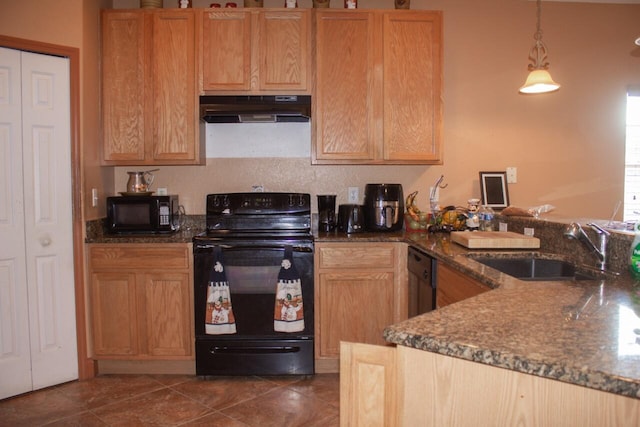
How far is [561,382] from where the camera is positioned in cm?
83

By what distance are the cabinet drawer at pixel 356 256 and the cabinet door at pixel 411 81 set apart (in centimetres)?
68

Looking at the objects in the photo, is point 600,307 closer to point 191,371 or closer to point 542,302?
point 542,302

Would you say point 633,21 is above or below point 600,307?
above

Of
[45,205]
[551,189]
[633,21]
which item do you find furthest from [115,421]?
[633,21]

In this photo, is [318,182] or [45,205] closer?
[45,205]

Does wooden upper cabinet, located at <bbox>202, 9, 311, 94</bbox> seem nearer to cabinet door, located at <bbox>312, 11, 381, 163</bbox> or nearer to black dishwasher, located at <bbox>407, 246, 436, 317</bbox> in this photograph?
cabinet door, located at <bbox>312, 11, 381, 163</bbox>

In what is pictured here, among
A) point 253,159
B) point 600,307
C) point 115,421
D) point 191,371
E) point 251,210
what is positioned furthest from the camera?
point 253,159

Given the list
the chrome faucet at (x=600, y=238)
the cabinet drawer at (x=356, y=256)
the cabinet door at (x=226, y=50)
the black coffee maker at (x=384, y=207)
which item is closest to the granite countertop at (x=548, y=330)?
the chrome faucet at (x=600, y=238)

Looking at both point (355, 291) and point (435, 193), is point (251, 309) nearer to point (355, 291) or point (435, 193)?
point (355, 291)

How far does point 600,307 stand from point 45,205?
2814 millimetres

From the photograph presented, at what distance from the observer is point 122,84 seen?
2.98 metres

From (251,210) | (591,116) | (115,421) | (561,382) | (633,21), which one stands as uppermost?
(633,21)

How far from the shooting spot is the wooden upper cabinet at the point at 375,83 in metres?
3.00

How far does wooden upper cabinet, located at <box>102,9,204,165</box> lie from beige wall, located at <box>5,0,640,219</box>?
0.40m
